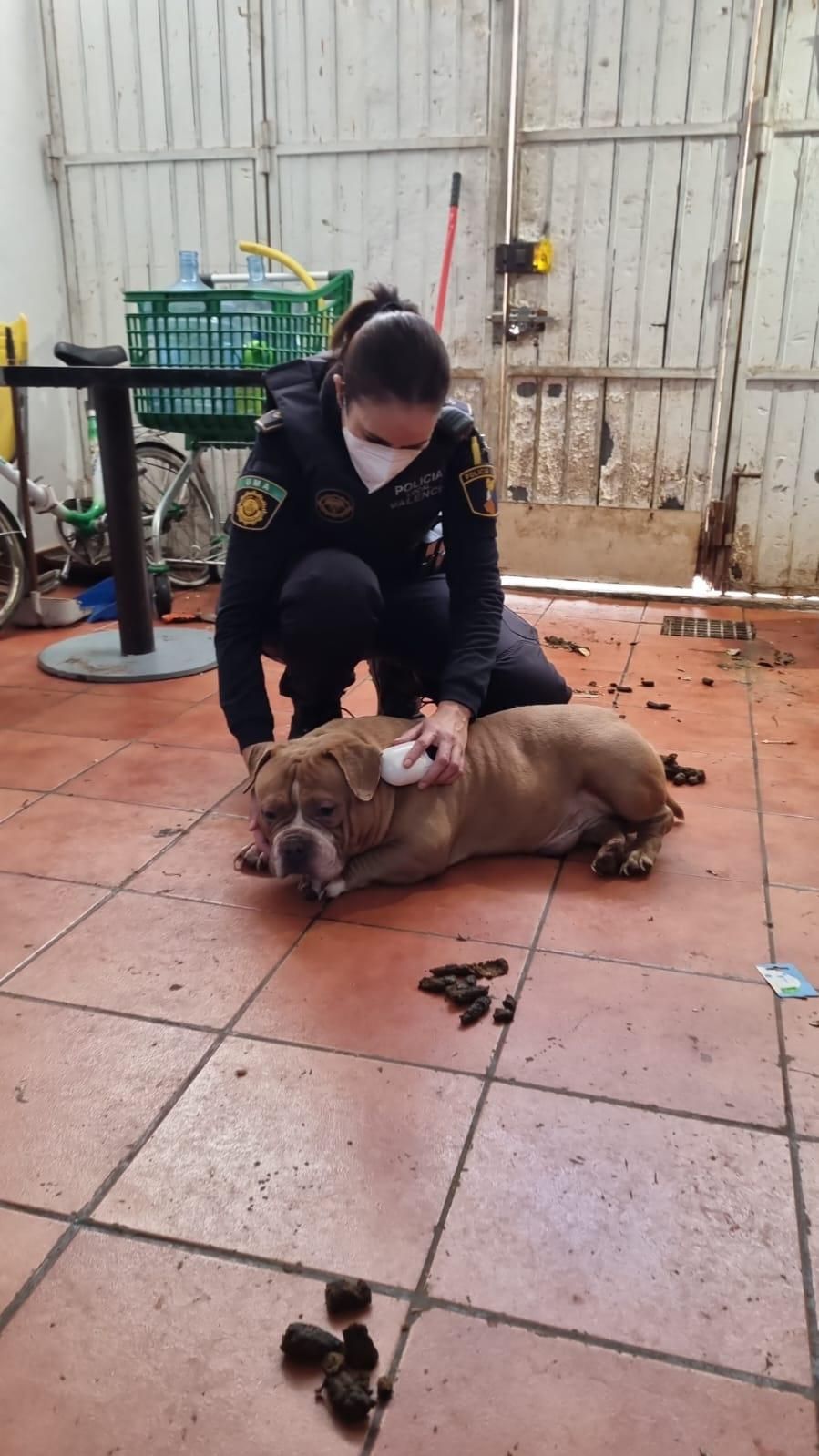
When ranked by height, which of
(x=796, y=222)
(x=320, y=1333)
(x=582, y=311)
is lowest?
(x=320, y=1333)

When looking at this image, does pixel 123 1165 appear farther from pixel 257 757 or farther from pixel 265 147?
pixel 265 147

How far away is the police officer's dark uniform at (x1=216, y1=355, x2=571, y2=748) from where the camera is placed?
2.39 m

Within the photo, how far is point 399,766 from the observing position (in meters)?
2.17

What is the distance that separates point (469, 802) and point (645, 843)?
1.34 ft

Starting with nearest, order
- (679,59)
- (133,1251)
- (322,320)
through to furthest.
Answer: (133,1251)
(322,320)
(679,59)

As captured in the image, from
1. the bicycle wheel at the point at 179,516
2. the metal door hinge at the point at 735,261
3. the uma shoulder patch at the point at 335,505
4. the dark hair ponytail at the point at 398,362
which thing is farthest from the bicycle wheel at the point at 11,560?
the metal door hinge at the point at 735,261

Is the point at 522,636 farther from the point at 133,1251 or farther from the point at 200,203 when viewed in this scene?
the point at 200,203

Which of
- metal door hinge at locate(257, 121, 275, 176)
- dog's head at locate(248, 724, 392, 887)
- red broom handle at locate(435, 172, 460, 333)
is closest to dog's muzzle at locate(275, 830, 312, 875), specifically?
dog's head at locate(248, 724, 392, 887)

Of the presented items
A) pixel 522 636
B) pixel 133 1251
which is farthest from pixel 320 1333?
pixel 522 636

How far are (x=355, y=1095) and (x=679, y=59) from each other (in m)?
4.76

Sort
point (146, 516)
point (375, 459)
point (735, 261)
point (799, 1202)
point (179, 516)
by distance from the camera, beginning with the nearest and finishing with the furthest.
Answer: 1. point (799, 1202)
2. point (375, 459)
3. point (735, 261)
4. point (179, 516)
5. point (146, 516)

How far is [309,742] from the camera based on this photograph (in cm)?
218

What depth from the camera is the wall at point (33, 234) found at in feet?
17.0

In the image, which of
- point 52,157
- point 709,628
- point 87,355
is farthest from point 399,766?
point 52,157
